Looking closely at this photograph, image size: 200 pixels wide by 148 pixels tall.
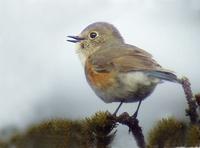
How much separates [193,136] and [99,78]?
1.41 metres

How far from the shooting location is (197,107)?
2.14 meters

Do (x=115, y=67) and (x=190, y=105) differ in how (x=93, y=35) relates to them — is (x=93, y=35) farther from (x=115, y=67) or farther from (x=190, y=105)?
(x=190, y=105)

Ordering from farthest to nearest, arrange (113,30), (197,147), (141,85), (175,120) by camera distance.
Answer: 1. (113,30)
2. (141,85)
3. (175,120)
4. (197,147)

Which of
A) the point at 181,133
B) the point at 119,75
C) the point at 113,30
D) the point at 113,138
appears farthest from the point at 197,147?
the point at 113,30

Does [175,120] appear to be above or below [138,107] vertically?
above

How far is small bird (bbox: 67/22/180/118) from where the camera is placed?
3021 millimetres

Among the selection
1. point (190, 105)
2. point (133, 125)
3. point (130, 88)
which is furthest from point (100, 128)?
point (130, 88)

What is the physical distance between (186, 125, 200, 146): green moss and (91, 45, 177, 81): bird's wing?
762 mm

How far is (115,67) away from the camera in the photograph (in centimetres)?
328

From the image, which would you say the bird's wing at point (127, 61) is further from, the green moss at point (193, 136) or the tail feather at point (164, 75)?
the green moss at point (193, 136)

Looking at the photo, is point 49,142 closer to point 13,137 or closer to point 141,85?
point 13,137

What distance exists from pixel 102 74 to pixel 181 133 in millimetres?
1300

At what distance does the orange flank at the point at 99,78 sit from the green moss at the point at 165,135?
1.14 meters

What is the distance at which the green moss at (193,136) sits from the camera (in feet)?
6.43
